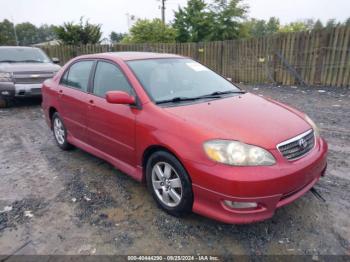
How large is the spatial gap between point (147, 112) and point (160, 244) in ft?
4.30

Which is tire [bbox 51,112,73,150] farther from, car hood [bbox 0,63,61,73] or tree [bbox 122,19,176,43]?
tree [bbox 122,19,176,43]

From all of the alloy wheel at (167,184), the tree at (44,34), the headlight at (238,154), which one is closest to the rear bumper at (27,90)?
the alloy wheel at (167,184)

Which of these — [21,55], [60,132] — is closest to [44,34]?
[21,55]

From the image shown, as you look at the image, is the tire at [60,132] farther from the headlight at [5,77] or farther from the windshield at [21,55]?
the windshield at [21,55]

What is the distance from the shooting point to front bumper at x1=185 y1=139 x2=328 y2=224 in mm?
2523

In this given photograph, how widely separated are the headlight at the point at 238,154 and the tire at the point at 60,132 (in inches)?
123

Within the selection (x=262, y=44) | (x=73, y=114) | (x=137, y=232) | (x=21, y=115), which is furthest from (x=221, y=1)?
(x=137, y=232)

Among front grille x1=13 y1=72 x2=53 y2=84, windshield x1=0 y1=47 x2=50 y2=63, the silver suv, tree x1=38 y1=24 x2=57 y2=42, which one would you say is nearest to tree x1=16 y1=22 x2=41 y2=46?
tree x1=38 y1=24 x2=57 y2=42

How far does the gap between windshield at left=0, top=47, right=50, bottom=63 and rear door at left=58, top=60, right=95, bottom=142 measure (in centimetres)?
538

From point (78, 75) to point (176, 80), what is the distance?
169 centimetres

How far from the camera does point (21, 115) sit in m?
8.04

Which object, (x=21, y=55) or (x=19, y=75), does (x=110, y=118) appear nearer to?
(x=19, y=75)

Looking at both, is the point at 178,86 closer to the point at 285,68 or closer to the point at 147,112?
the point at 147,112

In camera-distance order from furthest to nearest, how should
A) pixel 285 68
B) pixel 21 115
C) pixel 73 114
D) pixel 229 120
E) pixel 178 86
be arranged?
pixel 285 68
pixel 21 115
pixel 73 114
pixel 178 86
pixel 229 120
